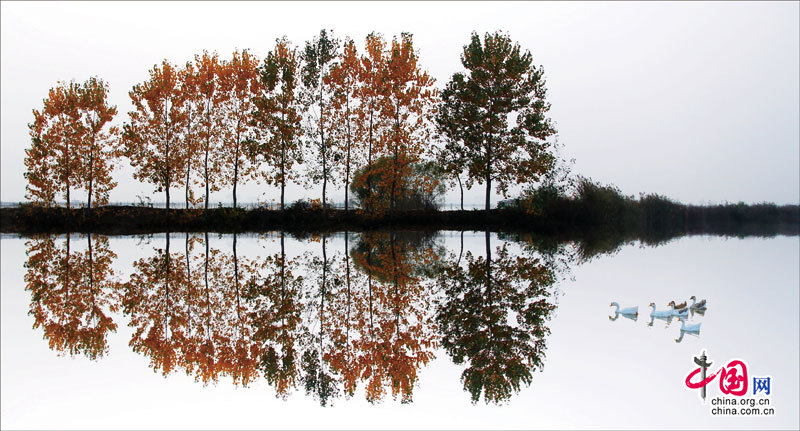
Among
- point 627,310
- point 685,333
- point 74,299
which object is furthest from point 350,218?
point 685,333

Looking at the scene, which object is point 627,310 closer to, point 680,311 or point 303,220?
point 680,311

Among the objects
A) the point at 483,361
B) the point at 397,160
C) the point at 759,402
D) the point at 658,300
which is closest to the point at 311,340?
the point at 483,361

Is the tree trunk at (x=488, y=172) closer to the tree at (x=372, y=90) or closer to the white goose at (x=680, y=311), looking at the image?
the tree at (x=372, y=90)

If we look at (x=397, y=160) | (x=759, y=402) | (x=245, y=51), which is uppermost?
(x=245, y=51)

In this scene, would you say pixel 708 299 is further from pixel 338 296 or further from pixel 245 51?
pixel 245 51

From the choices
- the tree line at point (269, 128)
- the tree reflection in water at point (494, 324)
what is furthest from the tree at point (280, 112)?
the tree reflection in water at point (494, 324)

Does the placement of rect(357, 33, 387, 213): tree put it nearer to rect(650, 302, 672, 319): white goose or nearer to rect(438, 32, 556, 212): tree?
rect(438, 32, 556, 212): tree
